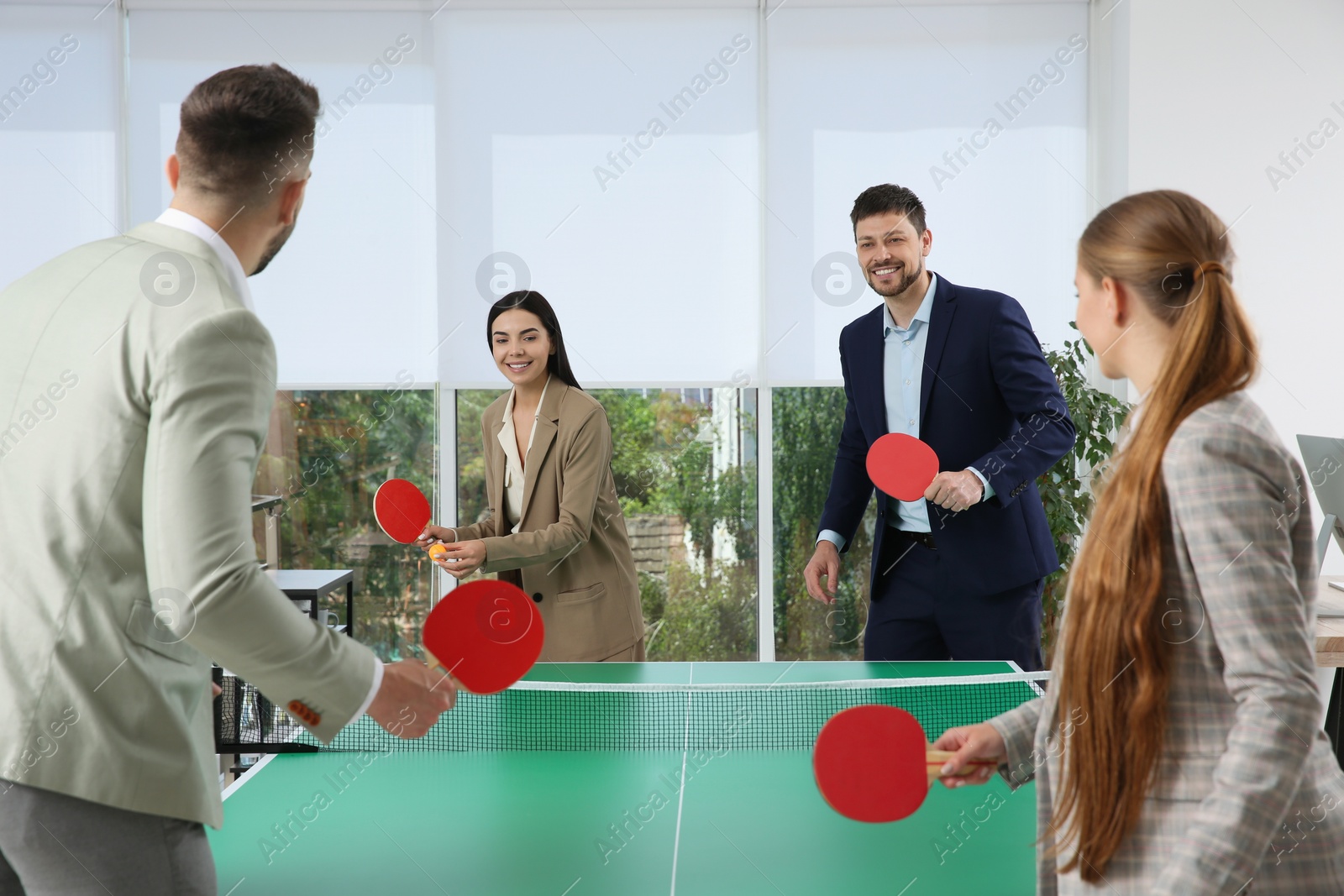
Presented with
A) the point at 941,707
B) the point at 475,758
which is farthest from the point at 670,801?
the point at 941,707

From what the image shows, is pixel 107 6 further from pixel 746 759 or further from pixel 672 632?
pixel 746 759

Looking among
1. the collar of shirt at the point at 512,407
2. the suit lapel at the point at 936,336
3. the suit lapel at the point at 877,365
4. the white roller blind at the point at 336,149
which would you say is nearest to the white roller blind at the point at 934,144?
the white roller blind at the point at 336,149

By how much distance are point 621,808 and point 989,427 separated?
1738mm

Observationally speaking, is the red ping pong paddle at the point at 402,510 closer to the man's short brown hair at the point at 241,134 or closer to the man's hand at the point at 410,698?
the man's hand at the point at 410,698

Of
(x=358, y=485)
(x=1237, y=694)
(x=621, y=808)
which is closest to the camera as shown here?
(x=1237, y=694)

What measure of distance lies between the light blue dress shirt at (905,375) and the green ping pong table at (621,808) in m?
0.62

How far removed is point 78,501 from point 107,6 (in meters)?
5.47

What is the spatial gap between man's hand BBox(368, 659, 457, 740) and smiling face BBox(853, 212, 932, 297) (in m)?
2.09

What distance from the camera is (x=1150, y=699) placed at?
127 centimetres

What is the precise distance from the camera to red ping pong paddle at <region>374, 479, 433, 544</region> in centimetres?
314

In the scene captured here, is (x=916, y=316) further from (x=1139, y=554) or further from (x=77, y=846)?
(x=77, y=846)

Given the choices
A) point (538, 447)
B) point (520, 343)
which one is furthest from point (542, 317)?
point (538, 447)

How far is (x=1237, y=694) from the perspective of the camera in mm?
1178

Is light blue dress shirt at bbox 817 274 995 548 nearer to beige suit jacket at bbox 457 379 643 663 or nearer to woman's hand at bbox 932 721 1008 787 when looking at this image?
beige suit jacket at bbox 457 379 643 663
